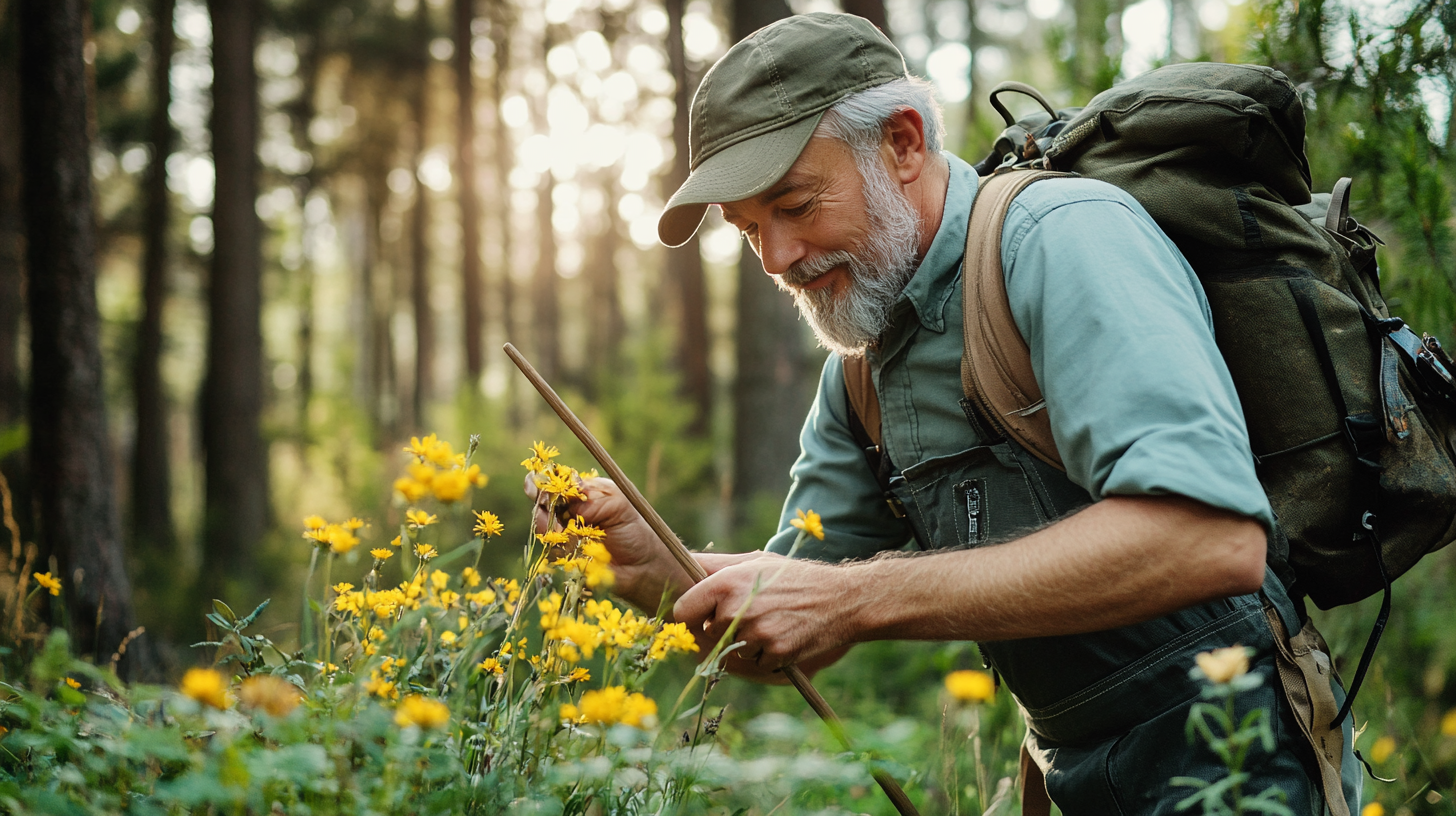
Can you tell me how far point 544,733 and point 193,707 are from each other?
1.44ft

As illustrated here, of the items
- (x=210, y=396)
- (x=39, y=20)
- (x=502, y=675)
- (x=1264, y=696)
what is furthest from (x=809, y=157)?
(x=210, y=396)

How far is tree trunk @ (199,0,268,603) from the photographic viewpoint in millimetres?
8797

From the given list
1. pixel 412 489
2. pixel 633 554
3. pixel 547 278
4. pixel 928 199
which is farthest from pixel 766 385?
pixel 547 278

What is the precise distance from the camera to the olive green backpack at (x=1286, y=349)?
4.71 feet

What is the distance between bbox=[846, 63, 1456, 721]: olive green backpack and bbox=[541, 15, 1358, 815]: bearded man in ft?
0.27

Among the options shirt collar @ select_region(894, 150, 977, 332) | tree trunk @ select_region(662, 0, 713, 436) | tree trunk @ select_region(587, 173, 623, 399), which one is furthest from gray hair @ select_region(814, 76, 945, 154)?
tree trunk @ select_region(587, 173, 623, 399)

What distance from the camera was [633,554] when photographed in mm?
1924

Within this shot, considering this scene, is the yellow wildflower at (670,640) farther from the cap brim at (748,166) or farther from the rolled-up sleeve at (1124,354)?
the cap brim at (748,166)

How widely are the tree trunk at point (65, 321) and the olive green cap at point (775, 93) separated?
3.32 metres

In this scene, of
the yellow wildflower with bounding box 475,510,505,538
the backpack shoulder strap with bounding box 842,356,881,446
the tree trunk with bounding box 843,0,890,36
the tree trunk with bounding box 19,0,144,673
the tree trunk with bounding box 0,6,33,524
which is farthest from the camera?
the tree trunk with bounding box 0,6,33,524

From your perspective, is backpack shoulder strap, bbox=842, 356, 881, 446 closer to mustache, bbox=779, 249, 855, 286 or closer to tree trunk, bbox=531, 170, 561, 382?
mustache, bbox=779, 249, 855, 286

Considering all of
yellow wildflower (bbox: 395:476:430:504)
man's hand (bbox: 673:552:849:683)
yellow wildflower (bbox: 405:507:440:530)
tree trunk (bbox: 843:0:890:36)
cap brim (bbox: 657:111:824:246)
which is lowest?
man's hand (bbox: 673:552:849:683)

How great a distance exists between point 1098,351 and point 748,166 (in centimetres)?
76

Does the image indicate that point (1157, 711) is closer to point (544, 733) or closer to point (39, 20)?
point (544, 733)
